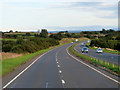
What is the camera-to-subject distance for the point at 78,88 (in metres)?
13.0

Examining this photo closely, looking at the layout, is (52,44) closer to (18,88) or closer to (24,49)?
(24,49)

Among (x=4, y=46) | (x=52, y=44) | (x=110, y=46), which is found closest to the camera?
(x=4, y=46)

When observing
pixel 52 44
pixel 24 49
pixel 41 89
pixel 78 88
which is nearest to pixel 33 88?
pixel 41 89

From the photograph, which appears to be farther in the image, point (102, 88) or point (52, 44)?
point (52, 44)

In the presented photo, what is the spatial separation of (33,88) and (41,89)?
1.75 ft

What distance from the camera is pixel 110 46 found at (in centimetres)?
10912

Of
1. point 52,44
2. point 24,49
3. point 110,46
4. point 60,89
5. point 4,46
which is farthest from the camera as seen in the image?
point 52,44

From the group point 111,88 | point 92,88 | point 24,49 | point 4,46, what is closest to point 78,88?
point 92,88

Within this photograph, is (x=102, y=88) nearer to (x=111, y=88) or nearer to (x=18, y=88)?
(x=111, y=88)

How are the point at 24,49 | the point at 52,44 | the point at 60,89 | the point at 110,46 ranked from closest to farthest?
the point at 60,89, the point at 24,49, the point at 110,46, the point at 52,44

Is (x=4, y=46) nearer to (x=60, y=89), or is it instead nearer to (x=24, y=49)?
(x=24, y=49)

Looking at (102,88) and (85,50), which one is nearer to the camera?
(102,88)

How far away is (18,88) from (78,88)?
3.04 metres

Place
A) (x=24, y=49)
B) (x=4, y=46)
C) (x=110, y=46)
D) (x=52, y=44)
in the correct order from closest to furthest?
1. (x=24, y=49)
2. (x=4, y=46)
3. (x=110, y=46)
4. (x=52, y=44)
